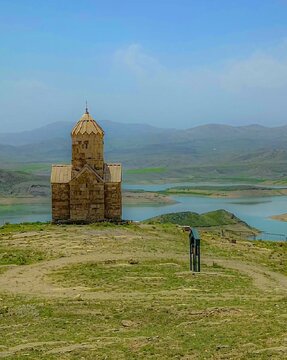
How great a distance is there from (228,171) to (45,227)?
89.0 m

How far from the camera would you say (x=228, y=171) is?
352 ft

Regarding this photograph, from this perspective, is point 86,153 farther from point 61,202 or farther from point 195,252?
point 195,252

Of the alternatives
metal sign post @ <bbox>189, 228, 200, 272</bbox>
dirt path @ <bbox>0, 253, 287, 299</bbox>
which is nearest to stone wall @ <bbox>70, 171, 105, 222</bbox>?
dirt path @ <bbox>0, 253, 287, 299</bbox>

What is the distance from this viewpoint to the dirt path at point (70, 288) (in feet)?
37.0

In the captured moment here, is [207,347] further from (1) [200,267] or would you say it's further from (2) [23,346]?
(1) [200,267]

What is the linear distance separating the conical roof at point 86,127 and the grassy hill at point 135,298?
411 centimetres

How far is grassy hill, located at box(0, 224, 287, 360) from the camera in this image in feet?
23.8

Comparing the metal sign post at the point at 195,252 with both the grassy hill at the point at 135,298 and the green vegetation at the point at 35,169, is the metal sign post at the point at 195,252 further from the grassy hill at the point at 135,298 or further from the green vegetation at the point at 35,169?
the green vegetation at the point at 35,169

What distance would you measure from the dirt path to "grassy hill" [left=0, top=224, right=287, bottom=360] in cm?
2

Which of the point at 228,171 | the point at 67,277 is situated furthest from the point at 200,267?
the point at 228,171

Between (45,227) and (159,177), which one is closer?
(45,227)

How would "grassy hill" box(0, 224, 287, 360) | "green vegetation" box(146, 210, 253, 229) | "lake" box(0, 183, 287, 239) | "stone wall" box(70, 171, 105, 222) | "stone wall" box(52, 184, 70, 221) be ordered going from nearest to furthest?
"grassy hill" box(0, 224, 287, 360) → "stone wall" box(70, 171, 105, 222) → "stone wall" box(52, 184, 70, 221) → "green vegetation" box(146, 210, 253, 229) → "lake" box(0, 183, 287, 239)

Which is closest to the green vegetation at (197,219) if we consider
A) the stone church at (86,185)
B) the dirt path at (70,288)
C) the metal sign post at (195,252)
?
the stone church at (86,185)

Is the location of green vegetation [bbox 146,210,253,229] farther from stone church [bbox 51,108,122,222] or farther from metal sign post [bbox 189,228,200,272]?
metal sign post [bbox 189,228,200,272]
